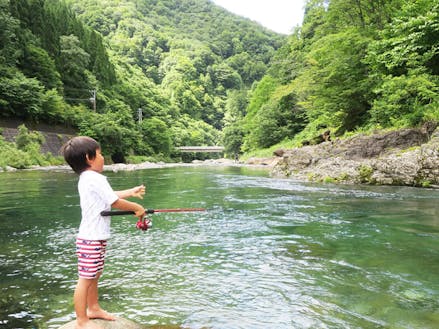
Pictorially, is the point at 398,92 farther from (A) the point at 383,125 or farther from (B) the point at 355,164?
(B) the point at 355,164

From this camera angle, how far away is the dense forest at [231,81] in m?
18.0

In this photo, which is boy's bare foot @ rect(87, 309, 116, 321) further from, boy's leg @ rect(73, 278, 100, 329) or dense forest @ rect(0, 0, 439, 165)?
dense forest @ rect(0, 0, 439, 165)

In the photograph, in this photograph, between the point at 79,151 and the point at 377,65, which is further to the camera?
the point at 377,65

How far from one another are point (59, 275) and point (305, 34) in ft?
197

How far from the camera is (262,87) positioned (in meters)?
66.2

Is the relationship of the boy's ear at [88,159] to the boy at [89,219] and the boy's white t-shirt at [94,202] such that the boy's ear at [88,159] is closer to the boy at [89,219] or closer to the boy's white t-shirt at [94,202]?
the boy at [89,219]

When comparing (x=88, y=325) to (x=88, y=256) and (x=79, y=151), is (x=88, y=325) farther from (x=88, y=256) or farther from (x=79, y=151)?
(x=79, y=151)

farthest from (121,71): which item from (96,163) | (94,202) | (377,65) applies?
(94,202)

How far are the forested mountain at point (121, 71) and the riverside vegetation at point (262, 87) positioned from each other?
0.26 metres

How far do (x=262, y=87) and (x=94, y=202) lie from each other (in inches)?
2578

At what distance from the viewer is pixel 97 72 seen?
74.0 metres

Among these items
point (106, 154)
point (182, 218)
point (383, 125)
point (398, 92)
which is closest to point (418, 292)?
point (182, 218)

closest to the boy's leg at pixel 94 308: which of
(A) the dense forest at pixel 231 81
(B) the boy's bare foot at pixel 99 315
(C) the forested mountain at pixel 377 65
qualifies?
(B) the boy's bare foot at pixel 99 315

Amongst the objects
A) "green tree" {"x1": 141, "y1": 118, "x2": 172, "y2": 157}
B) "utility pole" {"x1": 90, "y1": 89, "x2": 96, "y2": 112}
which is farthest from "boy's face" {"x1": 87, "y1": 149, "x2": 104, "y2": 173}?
"green tree" {"x1": 141, "y1": 118, "x2": 172, "y2": 157}
